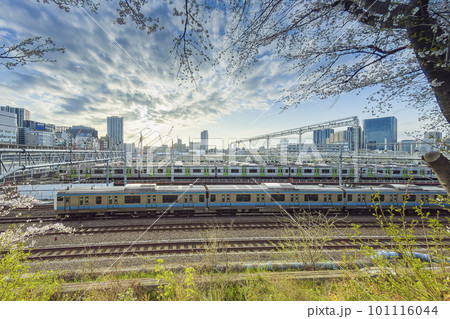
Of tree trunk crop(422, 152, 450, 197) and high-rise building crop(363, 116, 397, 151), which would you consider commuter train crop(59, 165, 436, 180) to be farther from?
tree trunk crop(422, 152, 450, 197)

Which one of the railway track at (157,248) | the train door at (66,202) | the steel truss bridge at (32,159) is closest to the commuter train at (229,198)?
the train door at (66,202)

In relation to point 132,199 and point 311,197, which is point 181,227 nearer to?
point 132,199

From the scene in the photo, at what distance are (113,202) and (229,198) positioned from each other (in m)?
6.93

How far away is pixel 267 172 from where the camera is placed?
2150 centimetres

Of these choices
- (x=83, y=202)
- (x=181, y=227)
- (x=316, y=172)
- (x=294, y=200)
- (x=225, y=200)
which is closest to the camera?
(x=181, y=227)

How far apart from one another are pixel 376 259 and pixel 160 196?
10.0 m

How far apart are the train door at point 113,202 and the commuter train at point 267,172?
1009cm

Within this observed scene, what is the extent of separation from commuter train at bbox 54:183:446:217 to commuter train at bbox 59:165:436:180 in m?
9.60

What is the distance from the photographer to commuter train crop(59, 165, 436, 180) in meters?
20.2

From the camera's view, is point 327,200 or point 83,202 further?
point 327,200

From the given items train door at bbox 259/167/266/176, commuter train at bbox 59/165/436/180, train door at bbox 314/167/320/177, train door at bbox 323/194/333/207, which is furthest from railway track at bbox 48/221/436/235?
train door at bbox 314/167/320/177

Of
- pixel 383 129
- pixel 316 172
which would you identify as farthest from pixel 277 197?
pixel 316 172

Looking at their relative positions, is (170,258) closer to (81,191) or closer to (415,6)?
(81,191)

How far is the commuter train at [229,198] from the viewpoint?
989cm
